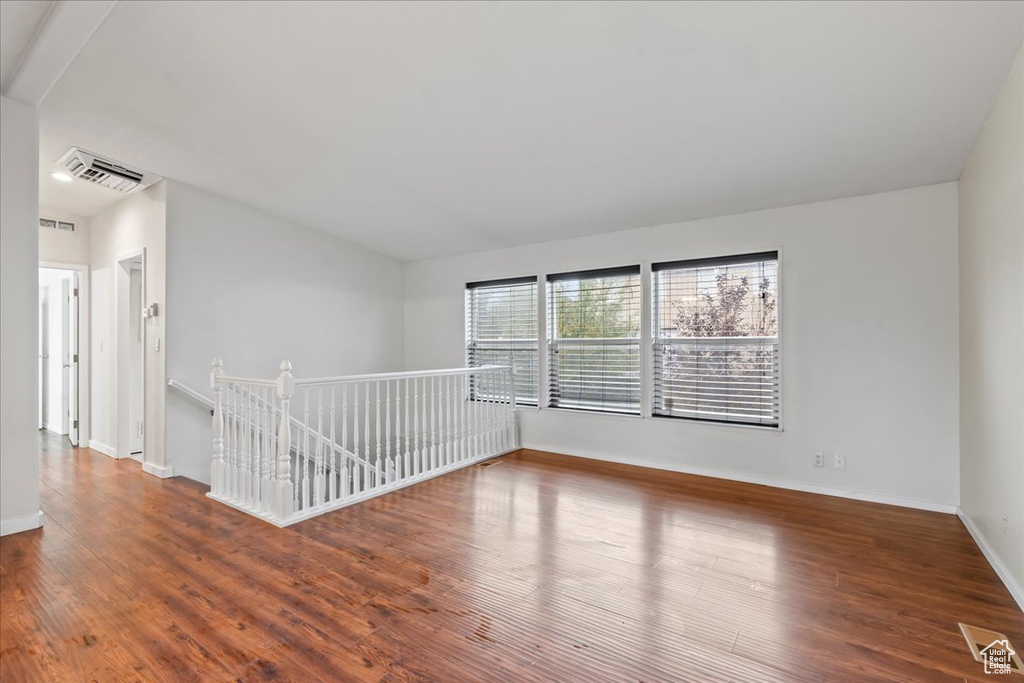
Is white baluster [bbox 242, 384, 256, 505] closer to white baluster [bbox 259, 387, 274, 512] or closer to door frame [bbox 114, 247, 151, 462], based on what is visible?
white baluster [bbox 259, 387, 274, 512]

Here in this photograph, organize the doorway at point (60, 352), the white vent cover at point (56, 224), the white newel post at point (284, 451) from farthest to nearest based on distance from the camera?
the doorway at point (60, 352), the white vent cover at point (56, 224), the white newel post at point (284, 451)

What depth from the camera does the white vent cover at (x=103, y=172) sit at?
3854mm

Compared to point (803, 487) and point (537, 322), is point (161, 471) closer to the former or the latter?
point (537, 322)

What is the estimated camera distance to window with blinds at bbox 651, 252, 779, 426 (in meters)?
3.95

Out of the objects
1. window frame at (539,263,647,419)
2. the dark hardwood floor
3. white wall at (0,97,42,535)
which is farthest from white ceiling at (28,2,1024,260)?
the dark hardwood floor

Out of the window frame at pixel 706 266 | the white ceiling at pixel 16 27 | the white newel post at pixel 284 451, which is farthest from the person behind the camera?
the window frame at pixel 706 266

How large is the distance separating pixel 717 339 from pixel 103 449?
655cm

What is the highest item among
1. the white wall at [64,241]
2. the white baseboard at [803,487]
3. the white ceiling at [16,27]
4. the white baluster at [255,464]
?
the white ceiling at [16,27]

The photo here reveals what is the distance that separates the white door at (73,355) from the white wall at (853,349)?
6417mm

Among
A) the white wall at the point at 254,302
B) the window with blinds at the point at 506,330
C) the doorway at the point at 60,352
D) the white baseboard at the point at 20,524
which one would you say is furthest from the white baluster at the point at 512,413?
the doorway at the point at 60,352

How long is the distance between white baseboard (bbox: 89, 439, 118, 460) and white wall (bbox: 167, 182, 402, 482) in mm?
1400

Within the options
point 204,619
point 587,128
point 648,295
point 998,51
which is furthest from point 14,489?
point 998,51

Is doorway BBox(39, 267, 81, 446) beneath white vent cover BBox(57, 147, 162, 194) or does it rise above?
beneath

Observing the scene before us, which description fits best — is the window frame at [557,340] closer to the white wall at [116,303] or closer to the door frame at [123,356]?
the white wall at [116,303]
